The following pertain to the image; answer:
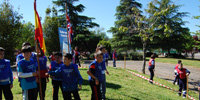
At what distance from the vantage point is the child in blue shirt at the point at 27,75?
3.45m

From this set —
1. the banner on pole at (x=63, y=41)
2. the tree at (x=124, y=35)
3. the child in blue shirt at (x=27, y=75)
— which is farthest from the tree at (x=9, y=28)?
the tree at (x=124, y=35)

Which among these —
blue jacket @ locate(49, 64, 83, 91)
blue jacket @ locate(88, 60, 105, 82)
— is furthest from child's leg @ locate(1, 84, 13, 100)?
blue jacket @ locate(88, 60, 105, 82)

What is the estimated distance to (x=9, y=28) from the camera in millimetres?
15242

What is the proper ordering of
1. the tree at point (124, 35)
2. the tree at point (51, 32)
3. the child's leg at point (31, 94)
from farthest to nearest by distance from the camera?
the tree at point (124, 35) < the tree at point (51, 32) < the child's leg at point (31, 94)

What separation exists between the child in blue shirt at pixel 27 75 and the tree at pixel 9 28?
14003 mm

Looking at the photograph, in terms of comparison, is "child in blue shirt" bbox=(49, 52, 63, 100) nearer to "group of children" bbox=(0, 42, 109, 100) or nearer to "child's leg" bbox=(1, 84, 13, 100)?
"group of children" bbox=(0, 42, 109, 100)

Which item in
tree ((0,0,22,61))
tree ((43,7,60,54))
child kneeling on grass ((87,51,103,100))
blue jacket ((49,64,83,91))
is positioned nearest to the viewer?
blue jacket ((49,64,83,91))

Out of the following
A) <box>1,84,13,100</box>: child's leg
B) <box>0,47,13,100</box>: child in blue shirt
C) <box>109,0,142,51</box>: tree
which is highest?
<box>109,0,142,51</box>: tree

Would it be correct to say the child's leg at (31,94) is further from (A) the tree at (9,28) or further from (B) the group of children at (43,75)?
(A) the tree at (9,28)

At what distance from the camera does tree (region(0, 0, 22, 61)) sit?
49.2ft

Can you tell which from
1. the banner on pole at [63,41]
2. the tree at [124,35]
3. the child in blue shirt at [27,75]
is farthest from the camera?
the tree at [124,35]

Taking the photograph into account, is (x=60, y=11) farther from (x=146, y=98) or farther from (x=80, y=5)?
(x=146, y=98)

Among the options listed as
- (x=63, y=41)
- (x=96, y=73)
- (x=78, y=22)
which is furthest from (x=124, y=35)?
(x=96, y=73)

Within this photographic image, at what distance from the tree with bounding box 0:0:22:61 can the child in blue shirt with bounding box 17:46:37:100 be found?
45.9 feet
